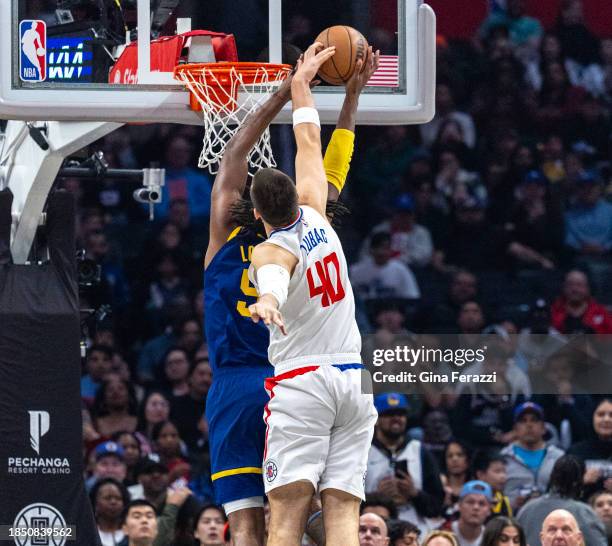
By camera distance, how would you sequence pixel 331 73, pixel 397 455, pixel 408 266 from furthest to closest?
pixel 408 266 → pixel 397 455 → pixel 331 73

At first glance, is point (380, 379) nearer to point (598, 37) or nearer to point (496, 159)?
point (496, 159)

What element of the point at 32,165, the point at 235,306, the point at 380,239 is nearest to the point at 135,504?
the point at 32,165

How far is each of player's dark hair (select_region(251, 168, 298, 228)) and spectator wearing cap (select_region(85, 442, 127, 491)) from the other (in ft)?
18.1

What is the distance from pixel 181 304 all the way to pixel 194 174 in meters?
1.64

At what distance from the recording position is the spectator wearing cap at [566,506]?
975 cm

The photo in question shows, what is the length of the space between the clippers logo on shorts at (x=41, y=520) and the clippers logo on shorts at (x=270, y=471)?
3.52 metres

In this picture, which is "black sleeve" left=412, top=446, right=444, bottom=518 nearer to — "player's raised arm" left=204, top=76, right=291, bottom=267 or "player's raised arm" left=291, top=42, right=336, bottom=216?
"player's raised arm" left=204, top=76, right=291, bottom=267

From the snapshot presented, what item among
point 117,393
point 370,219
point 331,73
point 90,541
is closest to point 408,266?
point 370,219

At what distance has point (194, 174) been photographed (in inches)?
584

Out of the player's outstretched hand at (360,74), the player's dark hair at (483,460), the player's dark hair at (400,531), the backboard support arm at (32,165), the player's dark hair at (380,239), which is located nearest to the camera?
the player's outstretched hand at (360,74)

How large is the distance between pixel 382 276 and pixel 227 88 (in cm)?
715

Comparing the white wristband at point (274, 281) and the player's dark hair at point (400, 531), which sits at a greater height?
the white wristband at point (274, 281)

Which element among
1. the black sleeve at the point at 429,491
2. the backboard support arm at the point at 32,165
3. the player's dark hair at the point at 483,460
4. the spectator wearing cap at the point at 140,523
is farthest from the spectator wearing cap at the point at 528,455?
the backboard support arm at the point at 32,165

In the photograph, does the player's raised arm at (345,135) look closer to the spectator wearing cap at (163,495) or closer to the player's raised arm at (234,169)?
the player's raised arm at (234,169)
